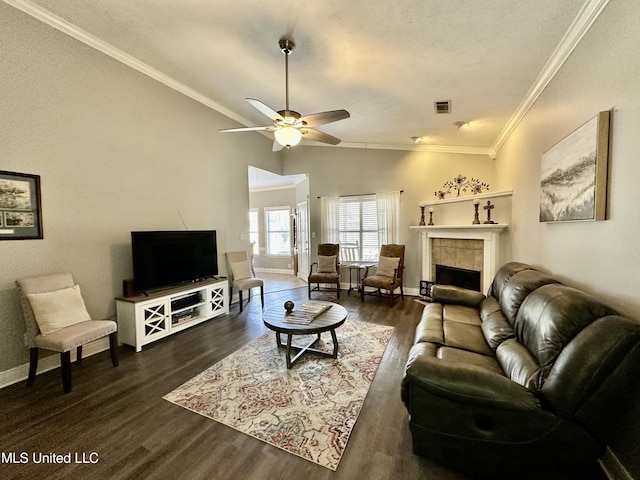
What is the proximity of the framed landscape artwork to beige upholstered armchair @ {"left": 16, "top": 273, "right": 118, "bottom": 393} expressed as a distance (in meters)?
4.12

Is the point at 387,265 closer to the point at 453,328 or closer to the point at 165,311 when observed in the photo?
the point at 453,328

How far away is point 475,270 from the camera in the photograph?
13.9 feet

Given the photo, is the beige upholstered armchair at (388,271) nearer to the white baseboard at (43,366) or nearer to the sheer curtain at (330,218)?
the sheer curtain at (330,218)

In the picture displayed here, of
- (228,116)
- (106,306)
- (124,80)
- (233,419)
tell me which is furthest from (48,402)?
(228,116)

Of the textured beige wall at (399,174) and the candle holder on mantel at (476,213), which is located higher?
the textured beige wall at (399,174)

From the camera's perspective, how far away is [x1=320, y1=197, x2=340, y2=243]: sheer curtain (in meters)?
5.84

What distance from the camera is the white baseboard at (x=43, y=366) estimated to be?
2308 millimetres

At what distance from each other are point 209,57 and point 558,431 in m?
4.13

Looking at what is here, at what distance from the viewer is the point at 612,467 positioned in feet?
4.76

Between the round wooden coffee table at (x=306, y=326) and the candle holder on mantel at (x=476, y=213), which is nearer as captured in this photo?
the round wooden coffee table at (x=306, y=326)

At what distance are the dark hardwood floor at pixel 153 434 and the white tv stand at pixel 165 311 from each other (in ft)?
1.01

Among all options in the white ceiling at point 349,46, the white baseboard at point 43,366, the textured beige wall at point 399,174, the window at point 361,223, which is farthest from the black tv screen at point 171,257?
the textured beige wall at point 399,174

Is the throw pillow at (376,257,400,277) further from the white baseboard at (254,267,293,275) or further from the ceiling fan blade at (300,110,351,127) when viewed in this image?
the white baseboard at (254,267,293,275)

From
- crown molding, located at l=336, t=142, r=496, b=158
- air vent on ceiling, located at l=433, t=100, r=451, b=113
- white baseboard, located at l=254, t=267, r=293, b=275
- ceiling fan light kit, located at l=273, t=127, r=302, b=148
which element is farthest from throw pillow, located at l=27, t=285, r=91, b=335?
A: white baseboard, located at l=254, t=267, r=293, b=275
